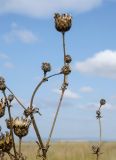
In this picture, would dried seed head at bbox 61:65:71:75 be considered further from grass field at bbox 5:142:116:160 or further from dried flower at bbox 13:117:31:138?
grass field at bbox 5:142:116:160

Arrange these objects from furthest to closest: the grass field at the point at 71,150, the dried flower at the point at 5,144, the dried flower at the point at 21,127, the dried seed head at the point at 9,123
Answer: the grass field at the point at 71,150
the dried seed head at the point at 9,123
the dried flower at the point at 21,127
the dried flower at the point at 5,144

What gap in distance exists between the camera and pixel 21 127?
714cm

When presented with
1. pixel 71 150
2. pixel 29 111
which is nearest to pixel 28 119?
pixel 29 111

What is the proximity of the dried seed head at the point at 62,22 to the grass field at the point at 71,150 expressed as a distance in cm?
9674

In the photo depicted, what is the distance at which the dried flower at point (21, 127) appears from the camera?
717cm

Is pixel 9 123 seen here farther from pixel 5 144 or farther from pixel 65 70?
pixel 65 70

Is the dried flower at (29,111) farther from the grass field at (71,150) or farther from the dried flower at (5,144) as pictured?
the grass field at (71,150)

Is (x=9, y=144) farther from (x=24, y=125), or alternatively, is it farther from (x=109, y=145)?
(x=109, y=145)

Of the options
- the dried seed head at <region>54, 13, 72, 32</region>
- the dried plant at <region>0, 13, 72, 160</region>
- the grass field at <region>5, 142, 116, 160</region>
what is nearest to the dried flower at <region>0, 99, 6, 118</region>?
the dried plant at <region>0, 13, 72, 160</region>

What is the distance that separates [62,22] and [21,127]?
1.78 meters

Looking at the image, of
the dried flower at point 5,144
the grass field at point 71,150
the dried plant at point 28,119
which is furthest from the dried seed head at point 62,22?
the grass field at point 71,150

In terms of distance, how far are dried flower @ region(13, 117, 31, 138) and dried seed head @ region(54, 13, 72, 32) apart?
61.4 inches

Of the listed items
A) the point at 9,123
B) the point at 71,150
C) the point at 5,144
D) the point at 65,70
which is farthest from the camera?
the point at 71,150

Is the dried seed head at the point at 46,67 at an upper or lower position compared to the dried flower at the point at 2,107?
upper
